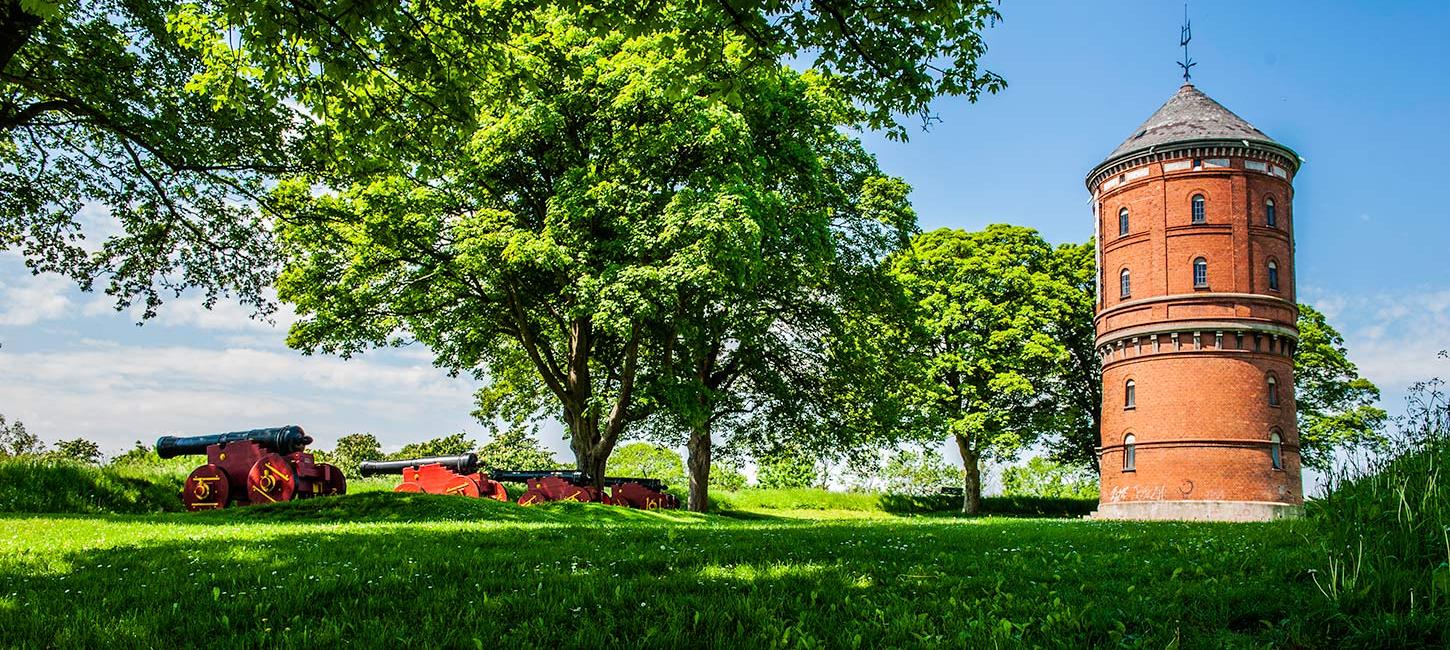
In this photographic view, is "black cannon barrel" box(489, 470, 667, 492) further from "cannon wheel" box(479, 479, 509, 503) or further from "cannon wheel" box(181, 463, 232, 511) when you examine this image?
"cannon wheel" box(181, 463, 232, 511)

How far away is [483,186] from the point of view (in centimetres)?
2330

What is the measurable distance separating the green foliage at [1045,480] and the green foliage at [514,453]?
25345 mm

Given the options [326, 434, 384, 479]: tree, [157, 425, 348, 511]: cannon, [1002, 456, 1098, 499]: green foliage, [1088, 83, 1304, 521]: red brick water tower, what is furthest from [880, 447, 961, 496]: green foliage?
[157, 425, 348, 511]: cannon

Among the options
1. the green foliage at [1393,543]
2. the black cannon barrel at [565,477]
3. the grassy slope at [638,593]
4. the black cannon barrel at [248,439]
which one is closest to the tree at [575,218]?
the black cannon barrel at [565,477]

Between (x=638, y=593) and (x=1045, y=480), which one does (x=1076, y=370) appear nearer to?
(x=1045, y=480)

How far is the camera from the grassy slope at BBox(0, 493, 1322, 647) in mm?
4961

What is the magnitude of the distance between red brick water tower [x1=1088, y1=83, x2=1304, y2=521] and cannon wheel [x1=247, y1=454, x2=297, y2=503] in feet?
98.5

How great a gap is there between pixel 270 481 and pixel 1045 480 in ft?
156

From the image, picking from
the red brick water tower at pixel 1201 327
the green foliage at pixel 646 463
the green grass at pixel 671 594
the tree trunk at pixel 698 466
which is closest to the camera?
the green grass at pixel 671 594

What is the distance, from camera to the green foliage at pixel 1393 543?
5.07m

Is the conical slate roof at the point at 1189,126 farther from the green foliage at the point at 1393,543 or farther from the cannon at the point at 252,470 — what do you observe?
the cannon at the point at 252,470

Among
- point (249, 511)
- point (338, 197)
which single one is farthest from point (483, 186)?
point (249, 511)

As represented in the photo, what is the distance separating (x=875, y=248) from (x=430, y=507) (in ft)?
51.1

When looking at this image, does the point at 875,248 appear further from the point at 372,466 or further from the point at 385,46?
the point at 385,46
